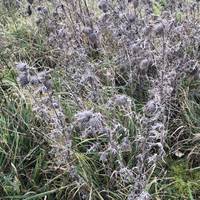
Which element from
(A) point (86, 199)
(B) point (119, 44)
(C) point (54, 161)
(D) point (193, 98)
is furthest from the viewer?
(B) point (119, 44)

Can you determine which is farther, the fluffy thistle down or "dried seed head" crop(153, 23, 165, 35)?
"dried seed head" crop(153, 23, 165, 35)

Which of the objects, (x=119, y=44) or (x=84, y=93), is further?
(x=119, y=44)

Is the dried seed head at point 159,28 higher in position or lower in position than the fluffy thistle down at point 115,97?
higher

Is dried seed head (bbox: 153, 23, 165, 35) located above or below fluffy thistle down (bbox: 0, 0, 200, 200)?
above

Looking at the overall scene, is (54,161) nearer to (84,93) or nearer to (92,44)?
(84,93)

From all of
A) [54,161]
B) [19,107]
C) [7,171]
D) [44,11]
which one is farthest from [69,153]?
[44,11]

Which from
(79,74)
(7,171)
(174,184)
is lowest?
(174,184)

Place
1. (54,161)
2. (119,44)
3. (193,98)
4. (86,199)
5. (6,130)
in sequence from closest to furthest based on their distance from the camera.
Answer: (86,199)
(54,161)
(6,130)
(193,98)
(119,44)

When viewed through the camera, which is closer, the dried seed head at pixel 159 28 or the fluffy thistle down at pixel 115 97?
the fluffy thistle down at pixel 115 97

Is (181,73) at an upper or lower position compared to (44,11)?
lower

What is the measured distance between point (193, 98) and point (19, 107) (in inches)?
46.0

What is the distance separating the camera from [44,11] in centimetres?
404

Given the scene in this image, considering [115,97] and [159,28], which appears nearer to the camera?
[159,28]

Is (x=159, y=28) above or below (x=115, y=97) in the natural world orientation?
above
